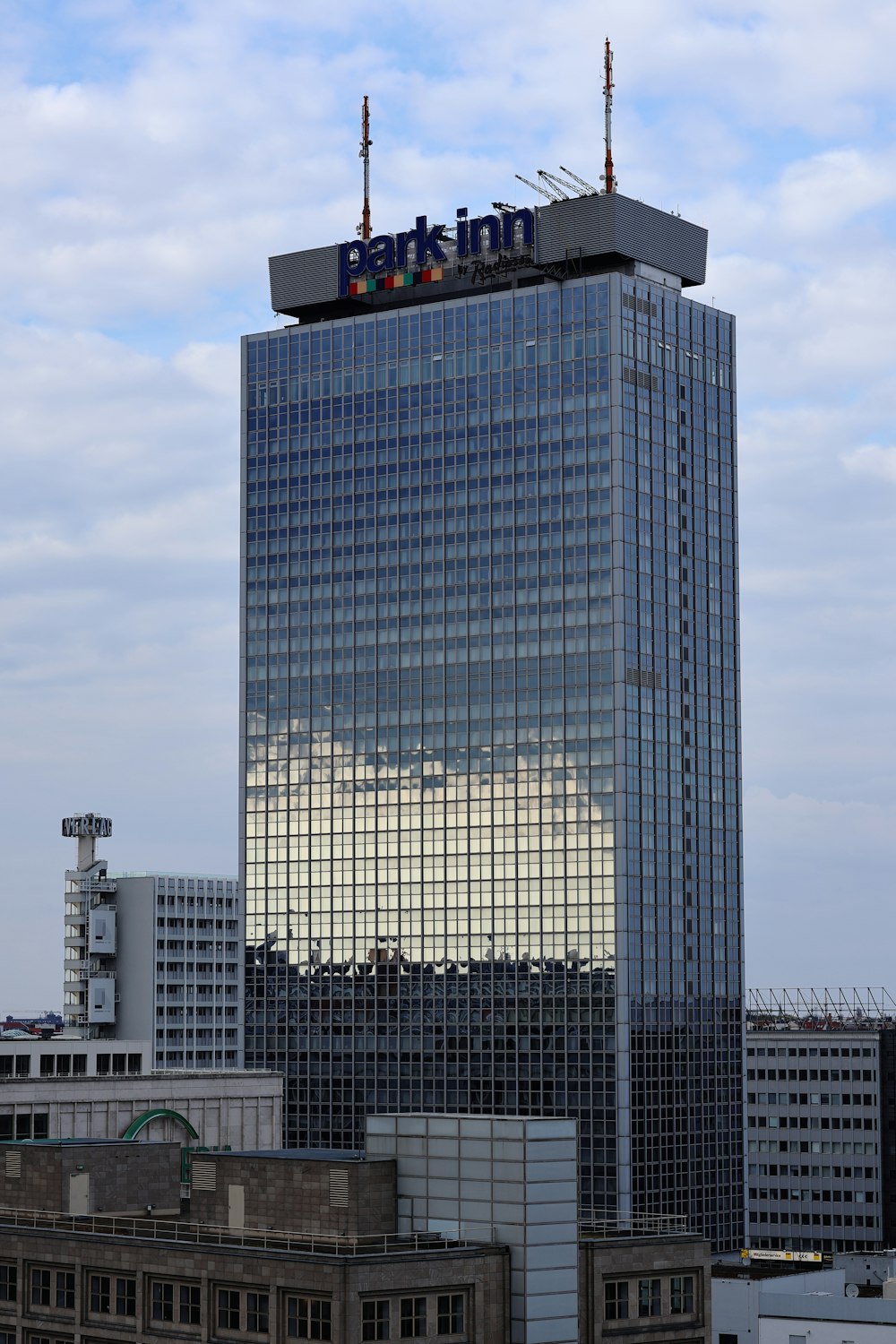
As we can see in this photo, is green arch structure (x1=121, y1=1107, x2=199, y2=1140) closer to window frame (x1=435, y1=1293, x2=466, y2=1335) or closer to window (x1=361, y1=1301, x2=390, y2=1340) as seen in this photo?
window frame (x1=435, y1=1293, x2=466, y2=1335)

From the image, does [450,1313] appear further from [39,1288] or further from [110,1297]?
[39,1288]

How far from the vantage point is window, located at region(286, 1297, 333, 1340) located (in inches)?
4023

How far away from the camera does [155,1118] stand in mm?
175875

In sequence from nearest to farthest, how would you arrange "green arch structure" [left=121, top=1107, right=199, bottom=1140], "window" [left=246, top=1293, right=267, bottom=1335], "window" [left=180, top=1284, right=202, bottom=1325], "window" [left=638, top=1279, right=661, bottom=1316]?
1. "window" [left=246, top=1293, right=267, bottom=1335]
2. "window" [left=180, top=1284, right=202, bottom=1325]
3. "window" [left=638, top=1279, right=661, bottom=1316]
4. "green arch structure" [left=121, top=1107, right=199, bottom=1140]

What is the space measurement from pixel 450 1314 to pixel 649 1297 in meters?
15.2

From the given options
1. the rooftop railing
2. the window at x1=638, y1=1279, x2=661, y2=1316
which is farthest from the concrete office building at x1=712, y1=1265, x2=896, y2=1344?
the rooftop railing

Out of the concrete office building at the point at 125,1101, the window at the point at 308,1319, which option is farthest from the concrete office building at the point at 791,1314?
the window at the point at 308,1319

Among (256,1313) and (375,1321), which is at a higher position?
(375,1321)

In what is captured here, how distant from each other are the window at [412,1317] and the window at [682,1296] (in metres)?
18.4

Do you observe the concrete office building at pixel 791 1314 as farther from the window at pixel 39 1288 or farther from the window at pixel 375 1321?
the window at pixel 375 1321

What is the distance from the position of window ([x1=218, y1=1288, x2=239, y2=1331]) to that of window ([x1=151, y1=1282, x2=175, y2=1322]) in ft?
13.0

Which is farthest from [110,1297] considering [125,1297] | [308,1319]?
[308,1319]

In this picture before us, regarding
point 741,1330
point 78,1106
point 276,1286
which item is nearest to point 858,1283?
point 741,1330

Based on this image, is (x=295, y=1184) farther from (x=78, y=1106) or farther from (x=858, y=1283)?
(x=858, y=1283)
